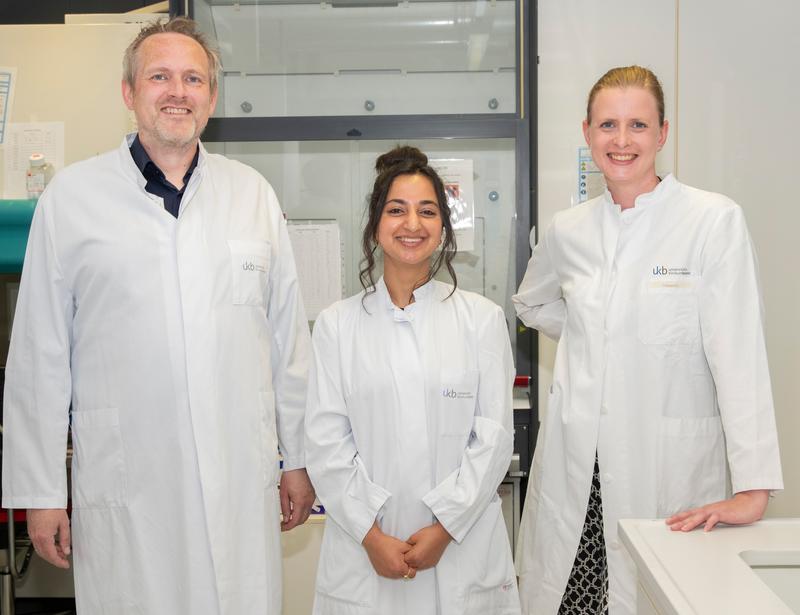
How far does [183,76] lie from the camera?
5.24 feet

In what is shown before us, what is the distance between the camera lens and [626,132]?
1578 millimetres

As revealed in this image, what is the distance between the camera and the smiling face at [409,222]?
1.62 metres

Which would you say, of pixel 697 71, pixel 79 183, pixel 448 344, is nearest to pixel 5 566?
pixel 79 183

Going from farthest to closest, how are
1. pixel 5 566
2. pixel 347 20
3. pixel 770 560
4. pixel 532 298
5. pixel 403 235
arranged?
pixel 347 20
pixel 5 566
pixel 532 298
pixel 403 235
pixel 770 560

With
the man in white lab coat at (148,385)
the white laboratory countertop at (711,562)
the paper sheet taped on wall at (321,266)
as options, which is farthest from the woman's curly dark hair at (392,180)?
the paper sheet taped on wall at (321,266)

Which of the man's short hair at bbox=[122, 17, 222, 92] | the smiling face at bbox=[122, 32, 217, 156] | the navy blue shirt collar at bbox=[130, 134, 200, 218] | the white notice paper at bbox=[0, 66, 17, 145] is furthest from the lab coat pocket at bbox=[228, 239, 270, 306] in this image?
the white notice paper at bbox=[0, 66, 17, 145]

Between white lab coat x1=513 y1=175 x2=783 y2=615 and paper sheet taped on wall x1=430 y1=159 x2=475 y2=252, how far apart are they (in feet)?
2.98

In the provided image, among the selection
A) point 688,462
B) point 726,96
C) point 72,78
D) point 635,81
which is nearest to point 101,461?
point 688,462

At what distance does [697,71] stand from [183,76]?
5.14ft

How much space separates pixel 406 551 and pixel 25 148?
1770 mm

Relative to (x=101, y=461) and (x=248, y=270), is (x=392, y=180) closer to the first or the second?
(x=248, y=270)

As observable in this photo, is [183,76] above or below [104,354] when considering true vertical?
above

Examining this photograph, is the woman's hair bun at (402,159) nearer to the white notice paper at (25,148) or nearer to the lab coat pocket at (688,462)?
the lab coat pocket at (688,462)

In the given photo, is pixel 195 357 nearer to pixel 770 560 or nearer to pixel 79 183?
pixel 79 183
